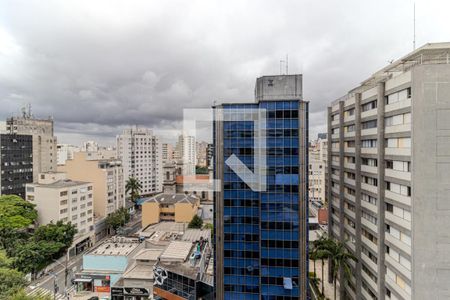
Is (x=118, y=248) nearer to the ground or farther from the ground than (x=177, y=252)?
nearer to the ground

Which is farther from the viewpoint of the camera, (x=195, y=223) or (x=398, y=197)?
(x=195, y=223)

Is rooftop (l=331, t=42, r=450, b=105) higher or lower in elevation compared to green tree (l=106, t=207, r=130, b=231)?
higher

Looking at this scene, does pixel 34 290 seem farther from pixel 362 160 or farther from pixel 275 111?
pixel 362 160

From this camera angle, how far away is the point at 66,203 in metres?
41.4

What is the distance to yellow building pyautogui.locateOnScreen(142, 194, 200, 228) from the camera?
48312 millimetres

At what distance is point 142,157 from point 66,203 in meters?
44.8

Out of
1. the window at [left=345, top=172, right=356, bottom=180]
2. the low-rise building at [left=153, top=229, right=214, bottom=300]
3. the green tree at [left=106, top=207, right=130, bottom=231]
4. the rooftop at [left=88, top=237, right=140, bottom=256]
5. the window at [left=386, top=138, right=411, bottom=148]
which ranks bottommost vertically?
the green tree at [left=106, top=207, right=130, bottom=231]

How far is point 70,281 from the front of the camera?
32688 millimetres

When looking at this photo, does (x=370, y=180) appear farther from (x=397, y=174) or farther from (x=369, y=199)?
(x=397, y=174)

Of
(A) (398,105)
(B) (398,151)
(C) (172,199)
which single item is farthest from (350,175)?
(C) (172,199)

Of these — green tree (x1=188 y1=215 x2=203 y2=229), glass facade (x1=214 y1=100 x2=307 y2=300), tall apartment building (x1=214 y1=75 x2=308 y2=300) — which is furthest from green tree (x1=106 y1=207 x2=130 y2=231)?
glass facade (x1=214 y1=100 x2=307 y2=300)

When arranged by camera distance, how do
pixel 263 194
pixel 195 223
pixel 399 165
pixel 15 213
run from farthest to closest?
pixel 195 223 → pixel 15 213 → pixel 263 194 → pixel 399 165

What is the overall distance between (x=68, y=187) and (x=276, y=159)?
37.8 meters

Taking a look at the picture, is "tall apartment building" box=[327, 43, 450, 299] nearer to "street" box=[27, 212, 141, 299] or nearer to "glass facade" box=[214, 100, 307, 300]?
"glass facade" box=[214, 100, 307, 300]
